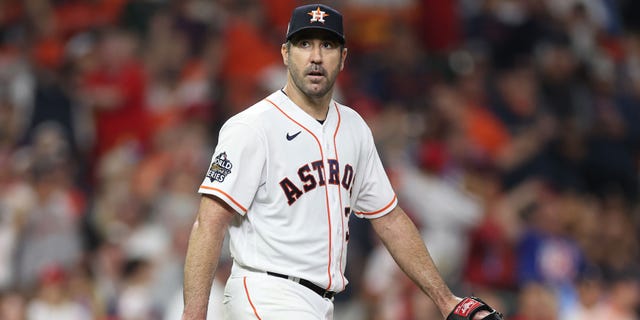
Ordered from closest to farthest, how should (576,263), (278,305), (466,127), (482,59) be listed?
1. (278,305)
2. (576,263)
3. (466,127)
4. (482,59)

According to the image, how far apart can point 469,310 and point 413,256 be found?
373mm

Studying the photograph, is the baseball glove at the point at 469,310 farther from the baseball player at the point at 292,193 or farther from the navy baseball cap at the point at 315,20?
the navy baseball cap at the point at 315,20

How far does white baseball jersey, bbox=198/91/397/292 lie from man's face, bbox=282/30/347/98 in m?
0.14

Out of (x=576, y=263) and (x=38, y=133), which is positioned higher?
(x=38, y=133)

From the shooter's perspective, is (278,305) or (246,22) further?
(246,22)

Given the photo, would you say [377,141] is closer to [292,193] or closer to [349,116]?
[349,116]

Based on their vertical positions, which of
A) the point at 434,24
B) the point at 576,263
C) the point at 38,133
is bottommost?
the point at 576,263

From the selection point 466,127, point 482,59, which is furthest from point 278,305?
point 482,59

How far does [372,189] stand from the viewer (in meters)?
5.12

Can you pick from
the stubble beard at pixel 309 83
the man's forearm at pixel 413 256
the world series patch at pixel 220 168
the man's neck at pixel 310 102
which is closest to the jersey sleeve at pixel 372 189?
the man's forearm at pixel 413 256

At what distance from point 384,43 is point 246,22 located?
1.79 meters

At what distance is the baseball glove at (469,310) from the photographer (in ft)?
15.7

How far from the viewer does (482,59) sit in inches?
461

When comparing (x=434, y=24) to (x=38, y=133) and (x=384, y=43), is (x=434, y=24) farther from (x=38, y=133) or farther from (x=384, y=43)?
(x=38, y=133)
